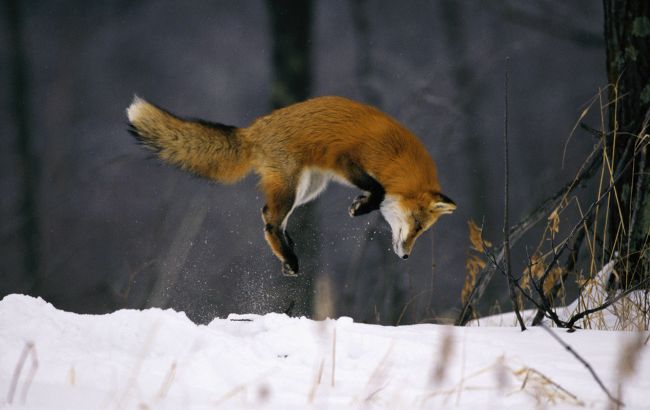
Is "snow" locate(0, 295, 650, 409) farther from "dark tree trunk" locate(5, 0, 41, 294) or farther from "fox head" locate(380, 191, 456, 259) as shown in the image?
"dark tree trunk" locate(5, 0, 41, 294)

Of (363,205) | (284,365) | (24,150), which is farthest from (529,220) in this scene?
(24,150)

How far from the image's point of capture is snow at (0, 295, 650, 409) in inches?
73.0

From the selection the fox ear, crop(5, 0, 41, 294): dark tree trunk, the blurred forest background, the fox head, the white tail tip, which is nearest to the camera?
the white tail tip

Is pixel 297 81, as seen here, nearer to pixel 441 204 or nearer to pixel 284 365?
pixel 441 204

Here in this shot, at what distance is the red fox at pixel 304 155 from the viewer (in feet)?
16.0

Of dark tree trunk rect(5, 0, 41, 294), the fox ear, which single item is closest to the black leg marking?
the fox ear

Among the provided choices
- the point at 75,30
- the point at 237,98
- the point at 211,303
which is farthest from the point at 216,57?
the point at 211,303

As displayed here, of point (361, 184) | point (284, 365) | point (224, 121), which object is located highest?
point (284, 365)

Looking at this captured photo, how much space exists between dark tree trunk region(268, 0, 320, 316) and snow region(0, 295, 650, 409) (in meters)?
3.11

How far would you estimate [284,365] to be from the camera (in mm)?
2234

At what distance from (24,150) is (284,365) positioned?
6.50 m

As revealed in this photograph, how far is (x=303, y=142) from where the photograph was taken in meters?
4.88

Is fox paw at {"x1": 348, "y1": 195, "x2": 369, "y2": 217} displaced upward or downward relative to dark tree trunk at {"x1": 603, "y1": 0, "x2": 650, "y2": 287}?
downward

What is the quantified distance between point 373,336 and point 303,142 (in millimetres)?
2518
